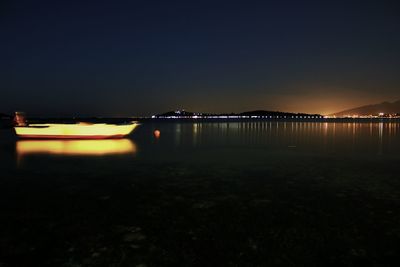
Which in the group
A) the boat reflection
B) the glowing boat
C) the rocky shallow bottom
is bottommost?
the rocky shallow bottom

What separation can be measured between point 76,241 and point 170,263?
1.54 m

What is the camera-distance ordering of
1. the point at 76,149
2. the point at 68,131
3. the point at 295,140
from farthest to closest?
1. the point at 295,140
2. the point at 68,131
3. the point at 76,149

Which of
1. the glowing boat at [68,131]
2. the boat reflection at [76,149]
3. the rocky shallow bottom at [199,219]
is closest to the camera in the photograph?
the rocky shallow bottom at [199,219]

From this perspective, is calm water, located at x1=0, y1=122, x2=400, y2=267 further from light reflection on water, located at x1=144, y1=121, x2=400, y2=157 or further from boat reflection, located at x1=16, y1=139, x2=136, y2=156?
light reflection on water, located at x1=144, y1=121, x2=400, y2=157

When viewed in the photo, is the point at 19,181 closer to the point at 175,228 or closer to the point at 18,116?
the point at 175,228

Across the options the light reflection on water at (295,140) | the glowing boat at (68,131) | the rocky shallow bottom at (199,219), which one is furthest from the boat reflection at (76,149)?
the rocky shallow bottom at (199,219)

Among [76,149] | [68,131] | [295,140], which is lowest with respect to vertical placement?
[76,149]

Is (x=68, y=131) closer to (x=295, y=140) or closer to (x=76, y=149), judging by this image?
(x=76, y=149)

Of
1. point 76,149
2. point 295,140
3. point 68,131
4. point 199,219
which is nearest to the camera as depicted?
point 199,219

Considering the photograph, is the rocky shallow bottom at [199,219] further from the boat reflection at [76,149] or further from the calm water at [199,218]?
the boat reflection at [76,149]

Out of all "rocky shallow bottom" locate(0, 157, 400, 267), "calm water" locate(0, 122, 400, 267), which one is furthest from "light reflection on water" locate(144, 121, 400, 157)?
"rocky shallow bottom" locate(0, 157, 400, 267)

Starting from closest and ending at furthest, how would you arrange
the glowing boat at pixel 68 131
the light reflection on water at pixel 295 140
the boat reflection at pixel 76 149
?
the boat reflection at pixel 76 149
the light reflection on water at pixel 295 140
the glowing boat at pixel 68 131

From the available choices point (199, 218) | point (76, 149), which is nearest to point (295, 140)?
point (76, 149)

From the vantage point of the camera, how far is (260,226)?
17.0ft
